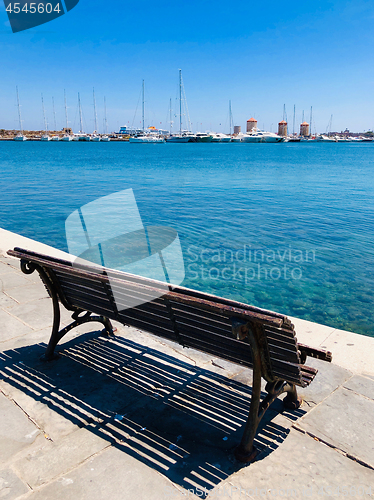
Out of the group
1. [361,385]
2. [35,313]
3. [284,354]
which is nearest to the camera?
[284,354]

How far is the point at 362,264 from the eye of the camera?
990cm

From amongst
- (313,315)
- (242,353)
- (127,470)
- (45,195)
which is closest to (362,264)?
(313,315)

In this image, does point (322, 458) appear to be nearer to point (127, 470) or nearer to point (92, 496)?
point (127, 470)

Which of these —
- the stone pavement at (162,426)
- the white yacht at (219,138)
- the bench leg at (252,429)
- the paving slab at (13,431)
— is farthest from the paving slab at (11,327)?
the white yacht at (219,138)

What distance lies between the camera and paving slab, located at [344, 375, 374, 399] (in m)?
3.33

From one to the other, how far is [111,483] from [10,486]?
22.9 inches

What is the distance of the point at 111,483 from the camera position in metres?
2.33

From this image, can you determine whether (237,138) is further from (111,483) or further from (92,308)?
(111,483)

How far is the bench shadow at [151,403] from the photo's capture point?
2.57 metres

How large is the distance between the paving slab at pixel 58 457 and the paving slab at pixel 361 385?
6.84 feet

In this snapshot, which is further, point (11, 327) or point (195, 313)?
point (11, 327)

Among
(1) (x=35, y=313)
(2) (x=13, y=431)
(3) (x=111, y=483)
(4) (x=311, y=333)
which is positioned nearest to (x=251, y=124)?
(4) (x=311, y=333)

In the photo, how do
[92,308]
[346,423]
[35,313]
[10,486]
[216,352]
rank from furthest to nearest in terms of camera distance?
[35,313] < [92,308] < [346,423] < [216,352] < [10,486]

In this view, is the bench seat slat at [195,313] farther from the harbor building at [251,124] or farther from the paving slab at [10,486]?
the harbor building at [251,124]
